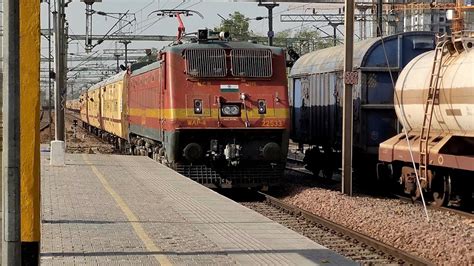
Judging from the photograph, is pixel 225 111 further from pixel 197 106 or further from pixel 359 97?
pixel 359 97

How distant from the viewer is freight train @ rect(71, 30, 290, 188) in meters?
16.8

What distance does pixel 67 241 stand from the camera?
30.9 feet

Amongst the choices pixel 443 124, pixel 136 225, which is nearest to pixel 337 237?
pixel 136 225

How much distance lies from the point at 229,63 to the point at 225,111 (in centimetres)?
Result: 118

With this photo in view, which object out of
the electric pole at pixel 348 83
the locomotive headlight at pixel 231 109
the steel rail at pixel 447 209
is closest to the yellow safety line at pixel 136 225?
the locomotive headlight at pixel 231 109

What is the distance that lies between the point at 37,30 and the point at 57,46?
51.1 ft

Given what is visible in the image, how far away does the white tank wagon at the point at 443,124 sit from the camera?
46.1 feet

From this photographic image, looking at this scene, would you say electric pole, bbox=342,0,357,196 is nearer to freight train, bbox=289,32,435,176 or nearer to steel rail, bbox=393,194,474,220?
freight train, bbox=289,32,435,176

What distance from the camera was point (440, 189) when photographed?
16.0 metres

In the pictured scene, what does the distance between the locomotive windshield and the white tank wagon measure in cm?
301

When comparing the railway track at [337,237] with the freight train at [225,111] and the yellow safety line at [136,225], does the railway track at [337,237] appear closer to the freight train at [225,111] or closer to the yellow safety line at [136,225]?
the freight train at [225,111]

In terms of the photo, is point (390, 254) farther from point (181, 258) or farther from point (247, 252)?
point (181, 258)

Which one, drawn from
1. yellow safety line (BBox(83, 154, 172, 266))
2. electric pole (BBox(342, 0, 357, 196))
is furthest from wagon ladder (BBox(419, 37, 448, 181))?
yellow safety line (BBox(83, 154, 172, 266))

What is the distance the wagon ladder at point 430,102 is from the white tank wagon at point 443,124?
61mm
